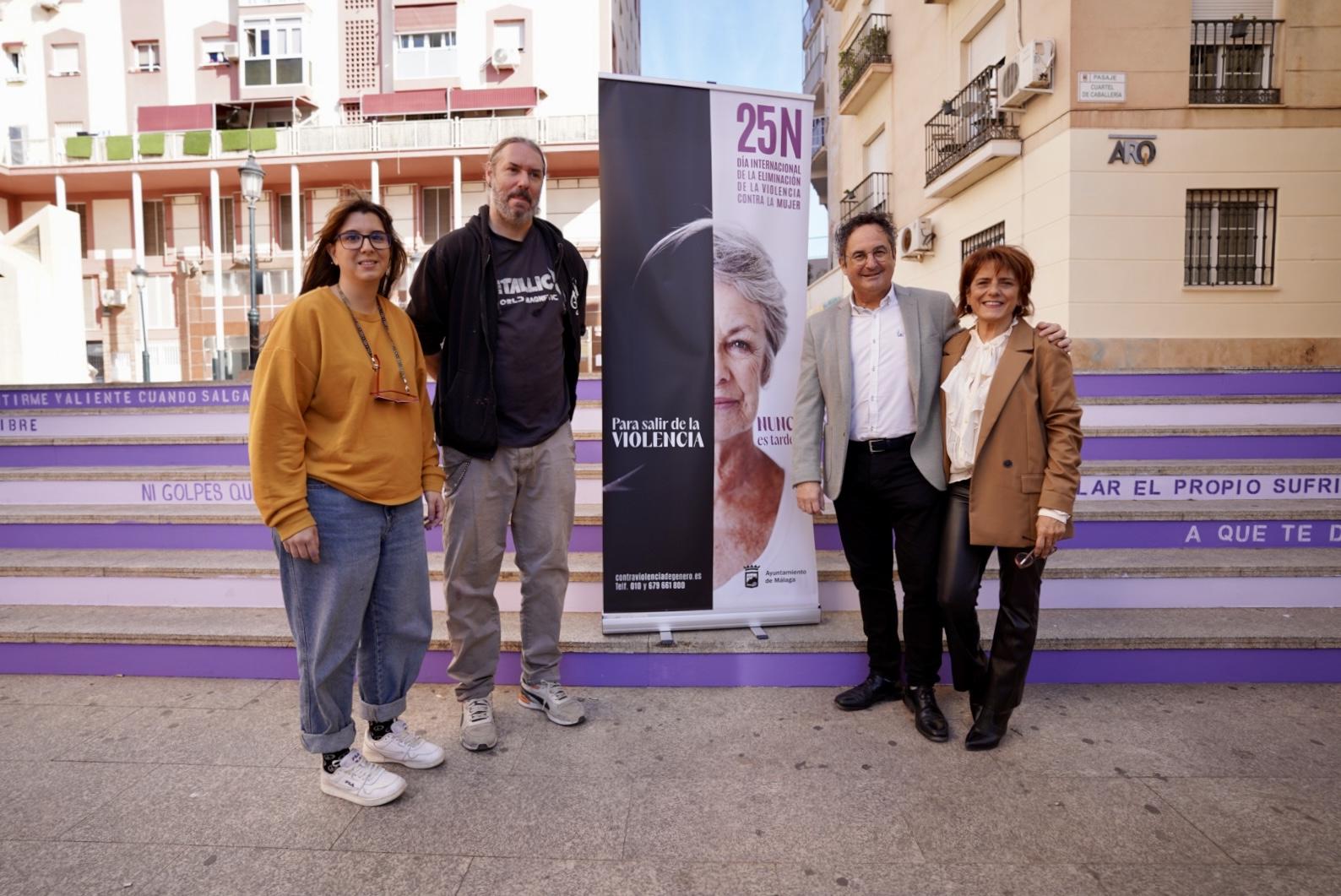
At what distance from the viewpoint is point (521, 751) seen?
2785 millimetres

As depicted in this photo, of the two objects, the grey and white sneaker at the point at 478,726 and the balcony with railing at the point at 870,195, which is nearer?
the grey and white sneaker at the point at 478,726

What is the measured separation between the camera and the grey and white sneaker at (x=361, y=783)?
242 cm

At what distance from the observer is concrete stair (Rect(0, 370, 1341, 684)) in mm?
3354

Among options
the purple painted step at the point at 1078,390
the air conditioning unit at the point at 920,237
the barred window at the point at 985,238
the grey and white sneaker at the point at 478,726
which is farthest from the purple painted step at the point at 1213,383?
the air conditioning unit at the point at 920,237

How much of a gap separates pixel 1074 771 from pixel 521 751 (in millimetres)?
1958

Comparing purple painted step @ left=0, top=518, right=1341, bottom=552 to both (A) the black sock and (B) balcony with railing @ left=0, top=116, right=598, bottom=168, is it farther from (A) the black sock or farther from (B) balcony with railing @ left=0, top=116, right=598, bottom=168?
(B) balcony with railing @ left=0, top=116, right=598, bottom=168

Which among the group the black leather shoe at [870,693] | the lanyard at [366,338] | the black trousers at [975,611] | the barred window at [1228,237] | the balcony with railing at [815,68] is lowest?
the black leather shoe at [870,693]

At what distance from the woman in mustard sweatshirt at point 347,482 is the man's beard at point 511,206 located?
1.41 ft

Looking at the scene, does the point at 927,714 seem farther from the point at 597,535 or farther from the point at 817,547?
the point at 597,535

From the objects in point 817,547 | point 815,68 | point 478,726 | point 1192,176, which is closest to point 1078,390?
point 817,547

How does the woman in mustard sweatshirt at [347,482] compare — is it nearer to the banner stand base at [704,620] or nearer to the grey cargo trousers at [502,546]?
the grey cargo trousers at [502,546]

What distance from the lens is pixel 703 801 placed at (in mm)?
2443

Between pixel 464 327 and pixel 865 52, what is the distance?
15176mm

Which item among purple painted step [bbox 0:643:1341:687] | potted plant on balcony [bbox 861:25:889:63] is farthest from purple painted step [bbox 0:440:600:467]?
potted plant on balcony [bbox 861:25:889:63]
